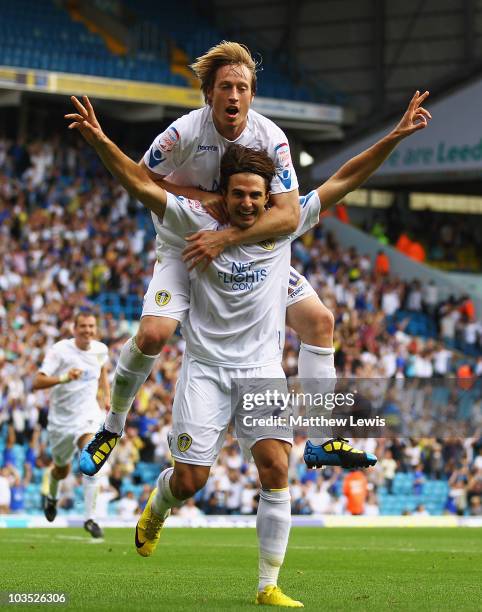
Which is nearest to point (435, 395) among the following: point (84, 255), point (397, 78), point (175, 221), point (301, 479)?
point (301, 479)

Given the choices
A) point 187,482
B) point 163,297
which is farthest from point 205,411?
point 163,297

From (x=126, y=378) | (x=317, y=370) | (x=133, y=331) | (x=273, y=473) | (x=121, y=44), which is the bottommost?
(x=133, y=331)

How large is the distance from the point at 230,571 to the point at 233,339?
11.4ft

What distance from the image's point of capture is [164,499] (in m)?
8.67

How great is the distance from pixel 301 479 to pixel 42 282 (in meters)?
6.51

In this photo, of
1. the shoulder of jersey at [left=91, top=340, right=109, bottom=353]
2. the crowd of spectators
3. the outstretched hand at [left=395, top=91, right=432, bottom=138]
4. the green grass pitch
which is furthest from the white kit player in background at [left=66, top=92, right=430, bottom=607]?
the crowd of spectators

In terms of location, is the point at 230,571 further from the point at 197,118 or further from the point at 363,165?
the point at 197,118

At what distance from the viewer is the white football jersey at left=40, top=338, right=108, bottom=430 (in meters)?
16.0

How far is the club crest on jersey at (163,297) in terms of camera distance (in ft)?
27.4

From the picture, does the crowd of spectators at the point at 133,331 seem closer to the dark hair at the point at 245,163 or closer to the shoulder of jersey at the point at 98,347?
the shoulder of jersey at the point at 98,347

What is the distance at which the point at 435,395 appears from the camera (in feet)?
85.8

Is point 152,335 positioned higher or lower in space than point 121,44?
lower

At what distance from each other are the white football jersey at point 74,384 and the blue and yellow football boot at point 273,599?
26.4ft

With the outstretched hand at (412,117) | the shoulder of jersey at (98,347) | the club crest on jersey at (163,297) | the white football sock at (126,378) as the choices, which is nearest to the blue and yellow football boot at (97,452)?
the white football sock at (126,378)
